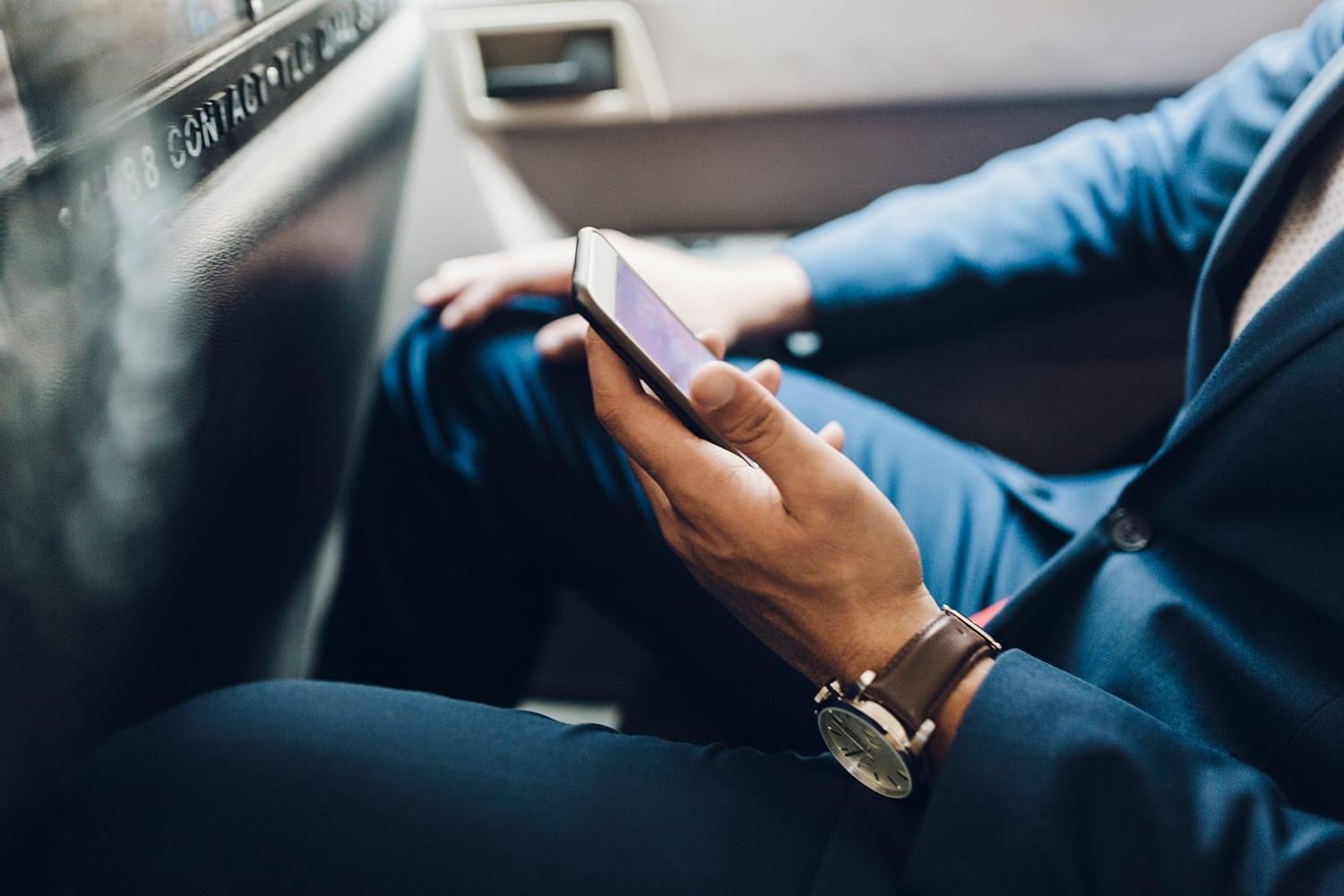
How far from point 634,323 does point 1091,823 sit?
0.26 m

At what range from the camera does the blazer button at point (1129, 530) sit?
0.51 m

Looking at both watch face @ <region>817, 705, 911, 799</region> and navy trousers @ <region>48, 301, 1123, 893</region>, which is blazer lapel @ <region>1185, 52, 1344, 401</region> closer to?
navy trousers @ <region>48, 301, 1123, 893</region>

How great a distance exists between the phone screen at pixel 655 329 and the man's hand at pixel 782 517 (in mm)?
16

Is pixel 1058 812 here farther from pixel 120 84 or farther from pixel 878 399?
pixel 878 399

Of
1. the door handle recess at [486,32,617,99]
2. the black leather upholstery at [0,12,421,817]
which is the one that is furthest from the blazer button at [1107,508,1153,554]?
the door handle recess at [486,32,617,99]

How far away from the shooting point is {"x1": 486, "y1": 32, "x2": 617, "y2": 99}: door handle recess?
35.3 inches

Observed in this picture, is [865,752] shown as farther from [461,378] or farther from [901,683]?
[461,378]

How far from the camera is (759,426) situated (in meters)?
0.40

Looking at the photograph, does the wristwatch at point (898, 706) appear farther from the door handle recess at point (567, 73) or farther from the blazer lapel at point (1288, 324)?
the door handle recess at point (567, 73)

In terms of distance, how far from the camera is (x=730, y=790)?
0.41 metres

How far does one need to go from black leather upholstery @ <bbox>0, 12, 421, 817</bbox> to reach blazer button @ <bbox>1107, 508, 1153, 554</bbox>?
44 centimetres

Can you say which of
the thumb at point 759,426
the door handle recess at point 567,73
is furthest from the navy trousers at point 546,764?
the door handle recess at point 567,73

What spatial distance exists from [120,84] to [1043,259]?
59cm

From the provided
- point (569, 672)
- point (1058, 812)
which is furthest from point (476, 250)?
point (1058, 812)
